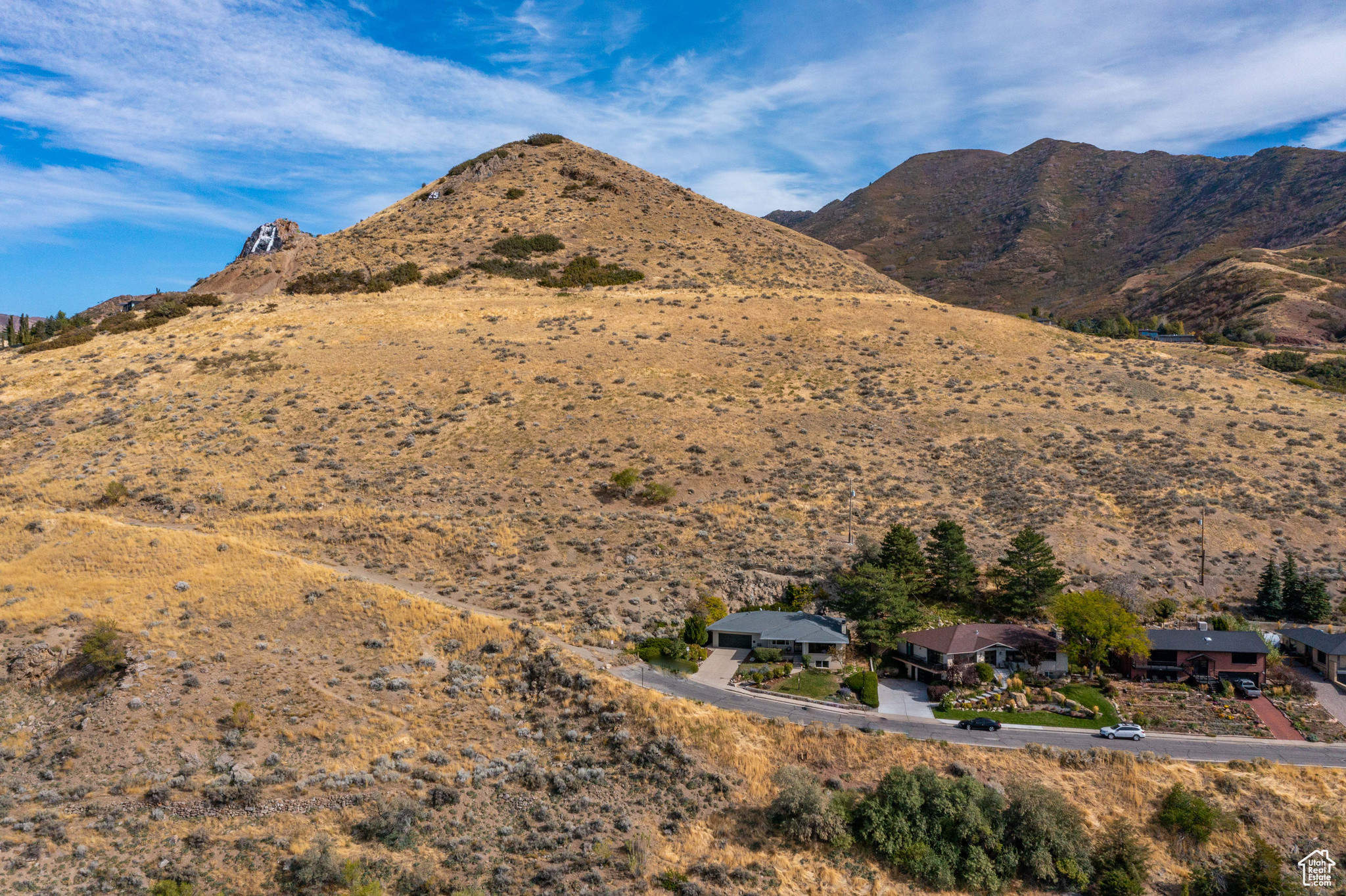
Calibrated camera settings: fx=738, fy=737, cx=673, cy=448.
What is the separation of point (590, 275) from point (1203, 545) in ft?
204

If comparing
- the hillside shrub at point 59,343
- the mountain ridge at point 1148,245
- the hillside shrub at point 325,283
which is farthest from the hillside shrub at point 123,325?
the mountain ridge at point 1148,245

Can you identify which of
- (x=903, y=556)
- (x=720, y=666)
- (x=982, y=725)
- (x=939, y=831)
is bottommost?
(x=939, y=831)

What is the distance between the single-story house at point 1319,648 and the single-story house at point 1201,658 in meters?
2.70

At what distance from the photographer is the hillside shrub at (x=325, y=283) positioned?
7644 centimetres

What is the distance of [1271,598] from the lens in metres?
37.3

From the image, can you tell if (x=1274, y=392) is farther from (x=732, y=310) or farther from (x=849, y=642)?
(x=849, y=642)

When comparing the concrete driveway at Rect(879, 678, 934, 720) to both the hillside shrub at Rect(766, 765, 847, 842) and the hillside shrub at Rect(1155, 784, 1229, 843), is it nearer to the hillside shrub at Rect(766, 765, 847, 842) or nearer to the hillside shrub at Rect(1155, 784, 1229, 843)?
the hillside shrub at Rect(766, 765, 847, 842)

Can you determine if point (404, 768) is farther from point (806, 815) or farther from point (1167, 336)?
point (1167, 336)

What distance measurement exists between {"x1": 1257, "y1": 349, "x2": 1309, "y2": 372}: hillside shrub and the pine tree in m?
45.9

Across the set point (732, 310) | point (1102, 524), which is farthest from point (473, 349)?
point (1102, 524)

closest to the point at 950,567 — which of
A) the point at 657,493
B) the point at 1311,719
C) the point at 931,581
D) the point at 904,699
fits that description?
the point at 931,581

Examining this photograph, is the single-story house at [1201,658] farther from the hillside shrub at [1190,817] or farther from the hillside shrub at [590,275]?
the hillside shrub at [590,275]

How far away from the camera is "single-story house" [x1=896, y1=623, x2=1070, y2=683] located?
1222 inches

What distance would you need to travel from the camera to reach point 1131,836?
2236cm
